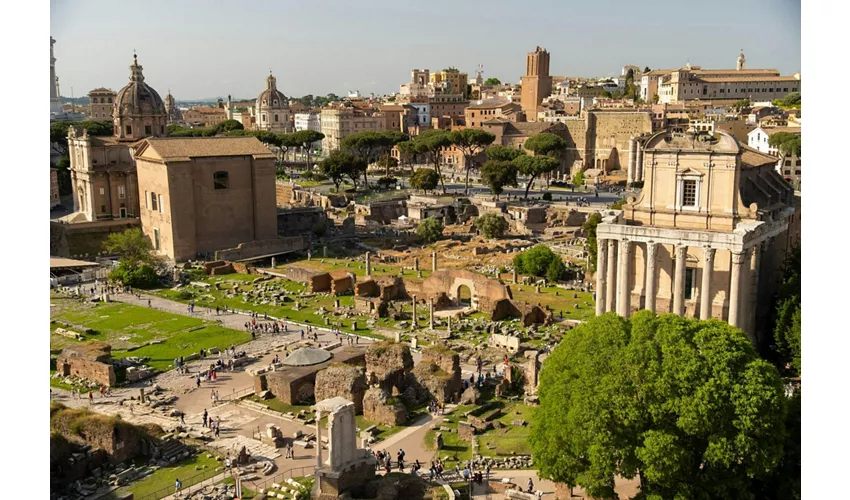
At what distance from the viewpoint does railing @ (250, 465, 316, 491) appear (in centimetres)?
1965

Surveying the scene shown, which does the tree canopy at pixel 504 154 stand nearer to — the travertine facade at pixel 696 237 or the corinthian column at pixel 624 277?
the travertine facade at pixel 696 237

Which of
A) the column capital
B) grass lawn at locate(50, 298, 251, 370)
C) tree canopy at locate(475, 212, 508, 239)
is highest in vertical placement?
the column capital

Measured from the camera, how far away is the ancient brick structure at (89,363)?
88.8ft

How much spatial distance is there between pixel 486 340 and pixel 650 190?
838 centimetres

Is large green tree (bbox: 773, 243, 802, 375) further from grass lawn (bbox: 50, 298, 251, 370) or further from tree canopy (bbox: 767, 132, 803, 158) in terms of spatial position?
tree canopy (bbox: 767, 132, 803, 158)

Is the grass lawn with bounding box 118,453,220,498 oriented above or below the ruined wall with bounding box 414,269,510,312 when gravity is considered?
below

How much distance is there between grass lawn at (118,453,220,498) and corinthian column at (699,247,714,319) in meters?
15.4

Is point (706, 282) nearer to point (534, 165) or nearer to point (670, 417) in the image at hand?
point (670, 417)

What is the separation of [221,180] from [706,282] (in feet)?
104

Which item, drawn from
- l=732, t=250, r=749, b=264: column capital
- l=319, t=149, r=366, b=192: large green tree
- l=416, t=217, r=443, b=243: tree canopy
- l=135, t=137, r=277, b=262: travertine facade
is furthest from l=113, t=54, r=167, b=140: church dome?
l=732, t=250, r=749, b=264: column capital

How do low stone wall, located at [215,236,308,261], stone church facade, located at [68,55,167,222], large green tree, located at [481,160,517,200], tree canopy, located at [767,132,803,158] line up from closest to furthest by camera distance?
1. low stone wall, located at [215,236,308,261]
2. stone church facade, located at [68,55,167,222]
3. tree canopy, located at [767,132,803,158]
4. large green tree, located at [481,160,517,200]

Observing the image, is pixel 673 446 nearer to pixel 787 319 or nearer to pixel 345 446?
pixel 345 446

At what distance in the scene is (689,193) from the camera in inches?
1085

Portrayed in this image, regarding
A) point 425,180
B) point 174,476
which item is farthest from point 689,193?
point 425,180
